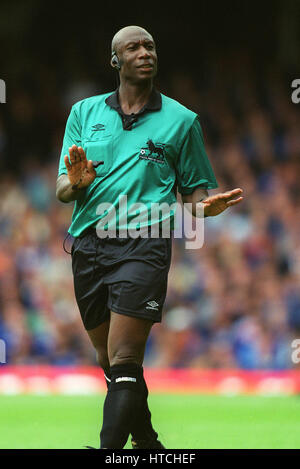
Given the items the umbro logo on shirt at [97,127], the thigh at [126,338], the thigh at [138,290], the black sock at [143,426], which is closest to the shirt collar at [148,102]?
the umbro logo on shirt at [97,127]

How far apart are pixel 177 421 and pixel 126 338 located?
125 inches

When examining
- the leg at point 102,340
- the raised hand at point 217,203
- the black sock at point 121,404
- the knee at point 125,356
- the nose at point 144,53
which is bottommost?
the black sock at point 121,404

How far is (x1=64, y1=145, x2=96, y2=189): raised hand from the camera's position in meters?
5.56

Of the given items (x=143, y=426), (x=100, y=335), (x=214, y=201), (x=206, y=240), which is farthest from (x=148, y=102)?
(x=206, y=240)

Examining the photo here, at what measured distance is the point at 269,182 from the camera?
14484 millimetres

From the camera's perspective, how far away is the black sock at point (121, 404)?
17.6ft

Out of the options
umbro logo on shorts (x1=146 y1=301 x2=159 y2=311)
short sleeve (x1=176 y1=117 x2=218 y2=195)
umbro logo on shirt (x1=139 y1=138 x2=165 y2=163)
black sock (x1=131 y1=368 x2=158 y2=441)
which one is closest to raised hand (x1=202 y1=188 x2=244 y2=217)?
short sleeve (x1=176 y1=117 x2=218 y2=195)

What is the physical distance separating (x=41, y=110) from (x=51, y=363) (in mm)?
4970

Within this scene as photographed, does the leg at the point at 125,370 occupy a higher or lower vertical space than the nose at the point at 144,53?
lower

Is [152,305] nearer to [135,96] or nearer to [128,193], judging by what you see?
[128,193]

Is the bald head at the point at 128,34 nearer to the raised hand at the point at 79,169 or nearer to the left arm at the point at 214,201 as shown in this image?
the raised hand at the point at 79,169

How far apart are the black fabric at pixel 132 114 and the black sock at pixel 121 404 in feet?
4.70

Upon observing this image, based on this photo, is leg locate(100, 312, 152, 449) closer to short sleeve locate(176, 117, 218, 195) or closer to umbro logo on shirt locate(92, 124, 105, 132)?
short sleeve locate(176, 117, 218, 195)
